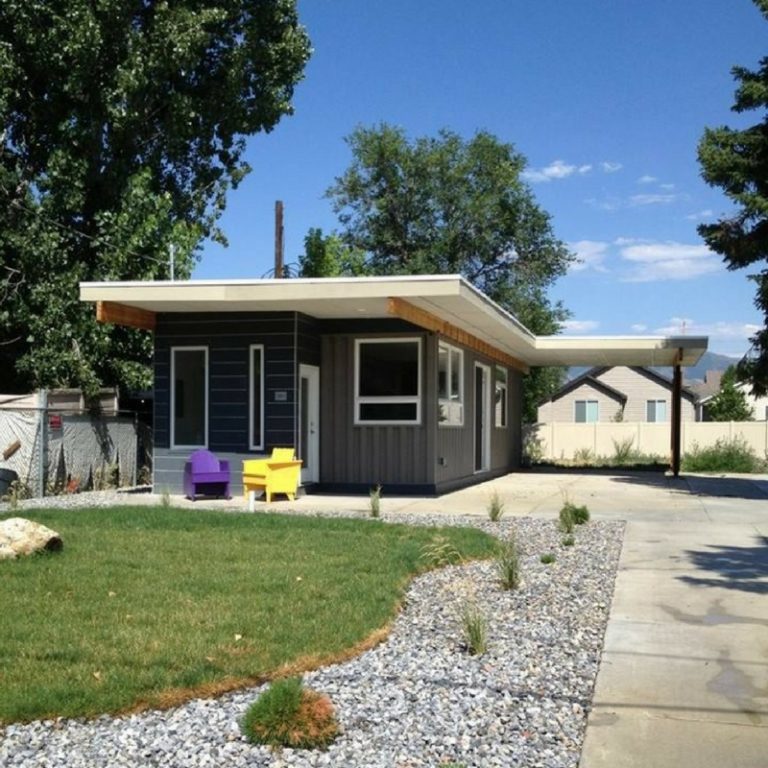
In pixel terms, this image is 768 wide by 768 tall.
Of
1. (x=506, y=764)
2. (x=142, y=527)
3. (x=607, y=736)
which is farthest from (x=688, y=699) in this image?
(x=142, y=527)

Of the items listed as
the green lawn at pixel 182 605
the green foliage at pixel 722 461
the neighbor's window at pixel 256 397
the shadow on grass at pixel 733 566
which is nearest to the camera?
the green lawn at pixel 182 605

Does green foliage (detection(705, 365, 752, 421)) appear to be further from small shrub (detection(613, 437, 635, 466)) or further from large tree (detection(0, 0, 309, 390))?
large tree (detection(0, 0, 309, 390))

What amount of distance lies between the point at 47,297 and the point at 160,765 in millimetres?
17665

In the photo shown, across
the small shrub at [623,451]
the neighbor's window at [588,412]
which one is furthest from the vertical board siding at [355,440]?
the neighbor's window at [588,412]

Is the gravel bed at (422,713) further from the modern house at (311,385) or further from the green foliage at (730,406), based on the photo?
the green foliage at (730,406)

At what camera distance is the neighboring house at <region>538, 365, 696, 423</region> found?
54250 millimetres

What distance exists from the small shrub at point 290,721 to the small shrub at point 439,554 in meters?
4.33

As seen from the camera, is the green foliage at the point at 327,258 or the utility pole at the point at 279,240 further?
the green foliage at the point at 327,258

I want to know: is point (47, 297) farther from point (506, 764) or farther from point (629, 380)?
point (629, 380)

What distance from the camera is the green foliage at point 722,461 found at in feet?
90.0

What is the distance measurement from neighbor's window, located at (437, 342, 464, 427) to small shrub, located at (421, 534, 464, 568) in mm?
7169

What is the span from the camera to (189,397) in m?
16.4

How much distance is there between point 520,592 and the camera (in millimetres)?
7844

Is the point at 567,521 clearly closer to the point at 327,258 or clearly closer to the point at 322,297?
the point at 322,297
